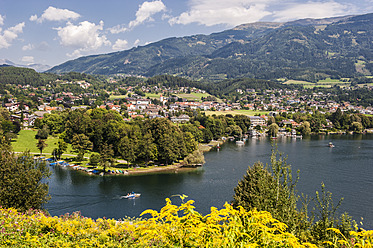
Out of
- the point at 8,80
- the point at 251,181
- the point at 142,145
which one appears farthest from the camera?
the point at 8,80

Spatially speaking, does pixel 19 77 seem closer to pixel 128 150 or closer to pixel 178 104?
pixel 178 104

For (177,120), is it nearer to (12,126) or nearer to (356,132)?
(12,126)

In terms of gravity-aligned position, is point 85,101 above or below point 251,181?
above

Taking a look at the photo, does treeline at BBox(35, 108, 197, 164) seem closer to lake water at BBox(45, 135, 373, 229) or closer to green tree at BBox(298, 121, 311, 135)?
lake water at BBox(45, 135, 373, 229)

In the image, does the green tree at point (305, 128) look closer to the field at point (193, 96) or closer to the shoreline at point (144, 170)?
the shoreline at point (144, 170)

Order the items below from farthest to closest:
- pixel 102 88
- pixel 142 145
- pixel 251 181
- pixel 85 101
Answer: pixel 102 88, pixel 85 101, pixel 142 145, pixel 251 181

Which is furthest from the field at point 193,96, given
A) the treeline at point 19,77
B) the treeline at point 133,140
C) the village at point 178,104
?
the treeline at point 133,140

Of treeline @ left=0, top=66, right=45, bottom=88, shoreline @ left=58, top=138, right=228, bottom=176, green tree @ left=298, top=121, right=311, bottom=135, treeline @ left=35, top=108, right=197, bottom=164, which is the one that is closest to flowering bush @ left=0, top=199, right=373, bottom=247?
shoreline @ left=58, top=138, right=228, bottom=176

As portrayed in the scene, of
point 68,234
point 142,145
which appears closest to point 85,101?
point 142,145
